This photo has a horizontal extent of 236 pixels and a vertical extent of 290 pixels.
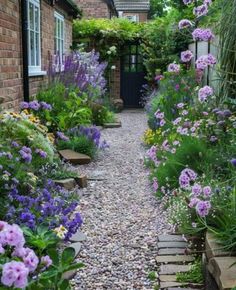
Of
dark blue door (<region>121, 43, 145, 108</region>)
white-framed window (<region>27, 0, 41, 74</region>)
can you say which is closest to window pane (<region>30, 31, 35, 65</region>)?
white-framed window (<region>27, 0, 41, 74</region>)

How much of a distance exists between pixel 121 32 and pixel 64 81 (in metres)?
6.79

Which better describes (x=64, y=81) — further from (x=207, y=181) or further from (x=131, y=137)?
(x=207, y=181)

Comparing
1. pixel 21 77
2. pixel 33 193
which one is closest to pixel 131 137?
pixel 21 77

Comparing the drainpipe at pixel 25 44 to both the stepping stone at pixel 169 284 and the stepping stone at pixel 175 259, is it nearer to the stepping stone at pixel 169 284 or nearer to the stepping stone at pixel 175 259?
the stepping stone at pixel 175 259

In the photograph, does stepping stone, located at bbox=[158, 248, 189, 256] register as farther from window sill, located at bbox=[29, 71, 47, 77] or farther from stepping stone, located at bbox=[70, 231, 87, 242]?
window sill, located at bbox=[29, 71, 47, 77]

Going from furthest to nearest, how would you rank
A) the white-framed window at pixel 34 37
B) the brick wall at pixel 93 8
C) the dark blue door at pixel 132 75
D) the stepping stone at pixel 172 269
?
the brick wall at pixel 93 8, the dark blue door at pixel 132 75, the white-framed window at pixel 34 37, the stepping stone at pixel 172 269

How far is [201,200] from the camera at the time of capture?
10.0 ft

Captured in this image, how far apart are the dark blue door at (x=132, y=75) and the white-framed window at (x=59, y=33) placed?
14.6 ft

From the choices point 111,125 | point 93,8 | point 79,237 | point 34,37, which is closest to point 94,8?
point 93,8

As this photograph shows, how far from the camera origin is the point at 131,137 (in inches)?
380

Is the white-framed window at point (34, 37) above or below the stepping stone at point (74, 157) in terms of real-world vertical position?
above

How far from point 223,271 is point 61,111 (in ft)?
18.8

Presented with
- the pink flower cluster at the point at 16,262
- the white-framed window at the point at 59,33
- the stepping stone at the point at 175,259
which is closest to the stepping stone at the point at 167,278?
the stepping stone at the point at 175,259

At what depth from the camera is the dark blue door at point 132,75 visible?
52.9ft
